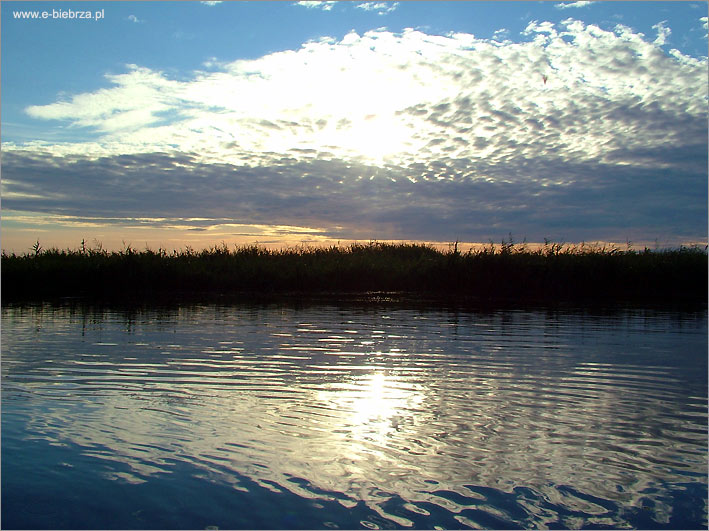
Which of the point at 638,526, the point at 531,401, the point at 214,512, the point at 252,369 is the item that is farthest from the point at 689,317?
the point at 214,512

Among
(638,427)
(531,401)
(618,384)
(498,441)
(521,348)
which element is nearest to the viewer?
(498,441)

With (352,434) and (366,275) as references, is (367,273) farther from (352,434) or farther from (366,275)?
(352,434)

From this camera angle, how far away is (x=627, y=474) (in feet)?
13.5

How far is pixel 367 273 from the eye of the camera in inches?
880

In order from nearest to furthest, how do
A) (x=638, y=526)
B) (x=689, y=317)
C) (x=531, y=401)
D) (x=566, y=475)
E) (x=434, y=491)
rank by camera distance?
(x=638, y=526) < (x=434, y=491) < (x=566, y=475) < (x=531, y=401) < (x=689, y=317)

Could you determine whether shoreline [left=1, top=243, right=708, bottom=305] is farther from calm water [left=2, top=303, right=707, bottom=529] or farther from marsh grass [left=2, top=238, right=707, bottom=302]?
calm water [left=2, top=303, right=707, bottom=529]

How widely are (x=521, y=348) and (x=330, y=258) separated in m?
15.2

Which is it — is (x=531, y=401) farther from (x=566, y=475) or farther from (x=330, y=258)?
(x=330, y=258)

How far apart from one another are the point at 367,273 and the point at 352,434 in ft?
57.7

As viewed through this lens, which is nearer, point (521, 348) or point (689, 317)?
point (521, 348)

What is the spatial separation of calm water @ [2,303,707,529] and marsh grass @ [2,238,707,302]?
10.1m

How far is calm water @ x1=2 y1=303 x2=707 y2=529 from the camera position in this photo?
3551mm

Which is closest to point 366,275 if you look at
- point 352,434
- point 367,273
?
point 367,273

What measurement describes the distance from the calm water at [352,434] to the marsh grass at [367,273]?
10.1m
